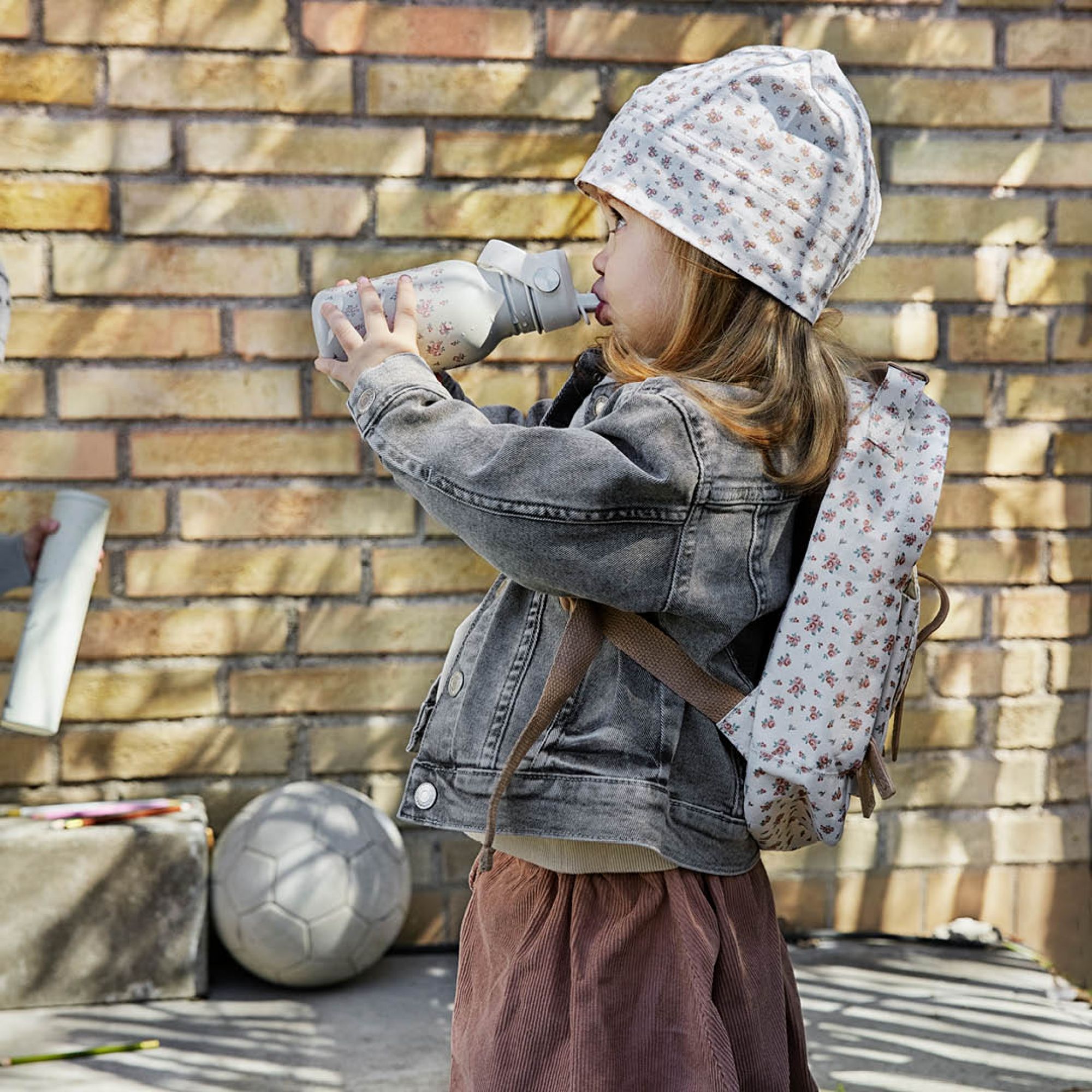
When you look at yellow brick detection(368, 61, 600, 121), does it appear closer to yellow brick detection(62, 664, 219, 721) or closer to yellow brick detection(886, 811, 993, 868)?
yellow brick detection(62, 664, 219, 721)

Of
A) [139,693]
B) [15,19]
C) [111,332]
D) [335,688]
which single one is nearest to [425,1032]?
[335,688]

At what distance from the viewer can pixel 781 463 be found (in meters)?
1.49

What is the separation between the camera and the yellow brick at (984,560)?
3.00 metres

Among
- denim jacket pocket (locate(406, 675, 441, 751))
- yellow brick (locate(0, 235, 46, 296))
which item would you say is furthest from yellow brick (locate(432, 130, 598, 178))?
denim jacket pocket (locate(406, 675, 441, 751))

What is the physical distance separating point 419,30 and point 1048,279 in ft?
4.67

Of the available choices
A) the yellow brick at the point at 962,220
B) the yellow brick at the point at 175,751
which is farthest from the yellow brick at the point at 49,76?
the yellow brick at the point at 962,220

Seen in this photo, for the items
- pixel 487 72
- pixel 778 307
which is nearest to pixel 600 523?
pixel 778 307

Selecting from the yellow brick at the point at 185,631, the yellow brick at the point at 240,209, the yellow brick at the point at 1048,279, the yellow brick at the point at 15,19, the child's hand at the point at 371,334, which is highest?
the yellow brick at the point at 15,19

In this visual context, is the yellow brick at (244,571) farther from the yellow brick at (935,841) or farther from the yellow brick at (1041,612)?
the yellow brick at (1041,612)

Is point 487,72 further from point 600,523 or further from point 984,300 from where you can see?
point 600,523

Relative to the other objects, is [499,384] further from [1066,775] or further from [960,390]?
[1066,775]

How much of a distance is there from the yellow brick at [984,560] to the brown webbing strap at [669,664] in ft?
5.30

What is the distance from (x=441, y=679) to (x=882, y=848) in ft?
5.65

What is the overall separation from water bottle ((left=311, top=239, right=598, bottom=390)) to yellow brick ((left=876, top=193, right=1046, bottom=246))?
4.83ft
